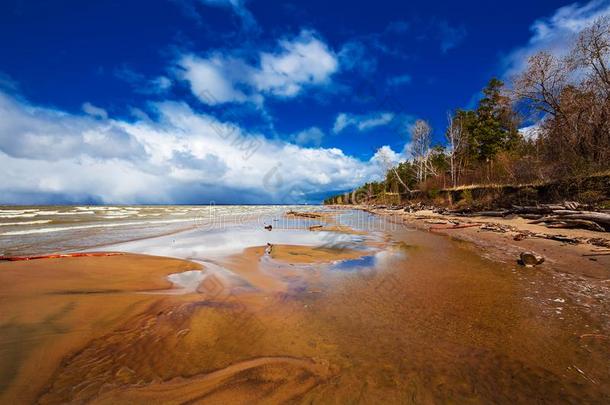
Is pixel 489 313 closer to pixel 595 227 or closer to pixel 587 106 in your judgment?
pixel 595 227

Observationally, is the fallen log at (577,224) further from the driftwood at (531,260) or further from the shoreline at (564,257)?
the driftwood at (531,260)

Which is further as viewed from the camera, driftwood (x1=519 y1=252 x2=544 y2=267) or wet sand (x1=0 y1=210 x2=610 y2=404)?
driftwood (x1=519 y1=252 x2=544 y2=267)

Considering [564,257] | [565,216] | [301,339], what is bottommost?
[301,339]

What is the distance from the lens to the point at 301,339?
3.19 m

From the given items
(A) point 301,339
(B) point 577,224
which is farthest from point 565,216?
(A) point 301,339

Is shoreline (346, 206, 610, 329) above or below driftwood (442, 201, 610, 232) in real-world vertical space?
below

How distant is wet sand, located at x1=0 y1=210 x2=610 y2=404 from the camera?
2260mm

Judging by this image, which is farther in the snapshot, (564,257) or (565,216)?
(565,216)

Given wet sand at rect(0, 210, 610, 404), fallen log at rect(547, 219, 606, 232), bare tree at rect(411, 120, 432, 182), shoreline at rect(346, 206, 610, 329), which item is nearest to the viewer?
wet sand at rect(0, 210, 610, 404)

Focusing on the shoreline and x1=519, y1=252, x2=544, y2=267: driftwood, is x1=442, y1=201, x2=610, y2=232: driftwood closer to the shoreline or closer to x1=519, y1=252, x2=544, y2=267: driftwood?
the shoreline

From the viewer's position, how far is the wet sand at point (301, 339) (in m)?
2.26

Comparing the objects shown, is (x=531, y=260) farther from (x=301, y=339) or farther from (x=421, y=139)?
(x=421, y=139)

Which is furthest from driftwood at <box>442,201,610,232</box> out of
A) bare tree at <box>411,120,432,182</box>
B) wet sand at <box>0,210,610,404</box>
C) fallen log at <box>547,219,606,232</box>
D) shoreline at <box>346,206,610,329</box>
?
bare tree at <box>411,120,432,182</box>

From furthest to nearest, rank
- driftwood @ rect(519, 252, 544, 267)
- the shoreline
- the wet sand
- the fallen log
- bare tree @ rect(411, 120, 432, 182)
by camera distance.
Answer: bare tree @ rect(411, 120, 432, 182), the fallen log, driftwood @ rect(519, 252, 544, 267), the shoreline, the wet sand
